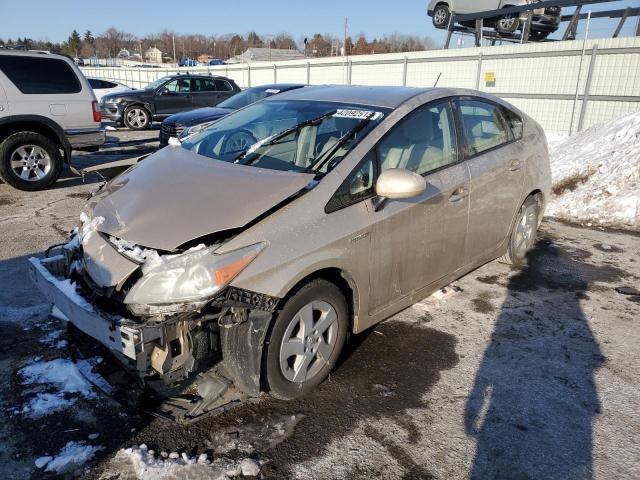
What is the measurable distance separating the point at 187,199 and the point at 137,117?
15.2 m

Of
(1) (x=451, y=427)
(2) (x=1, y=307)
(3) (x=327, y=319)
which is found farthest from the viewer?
(2) (x=1, y=307)

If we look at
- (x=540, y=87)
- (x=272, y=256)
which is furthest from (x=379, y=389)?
(x=540, y=87)

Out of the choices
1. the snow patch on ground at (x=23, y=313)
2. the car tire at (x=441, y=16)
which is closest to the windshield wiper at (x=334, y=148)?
the snow patch on ground at (x=23, y=313)

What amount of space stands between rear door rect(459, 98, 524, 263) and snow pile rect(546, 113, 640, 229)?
330 centimetres

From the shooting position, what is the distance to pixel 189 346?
8.51 ft

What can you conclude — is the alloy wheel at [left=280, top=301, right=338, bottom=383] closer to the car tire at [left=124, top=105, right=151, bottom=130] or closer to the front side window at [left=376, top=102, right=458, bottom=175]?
the front side window at [left=376, top=102, right=458, bottom=175]

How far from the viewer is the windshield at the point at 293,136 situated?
3.29 m

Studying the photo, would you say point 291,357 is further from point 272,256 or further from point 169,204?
point 169,204

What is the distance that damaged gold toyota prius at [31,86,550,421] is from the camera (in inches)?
99.9

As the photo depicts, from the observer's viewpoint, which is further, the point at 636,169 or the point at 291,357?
the point at 636,169

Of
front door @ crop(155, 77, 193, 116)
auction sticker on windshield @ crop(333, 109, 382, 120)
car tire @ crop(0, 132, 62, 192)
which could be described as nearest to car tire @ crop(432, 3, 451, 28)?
front door @ crop(155, 77, 193, 116)

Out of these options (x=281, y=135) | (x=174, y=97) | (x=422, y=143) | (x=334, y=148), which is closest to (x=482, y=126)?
(x=422, y=143)

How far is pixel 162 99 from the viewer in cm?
1662

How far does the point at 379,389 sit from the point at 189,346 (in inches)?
49.2
